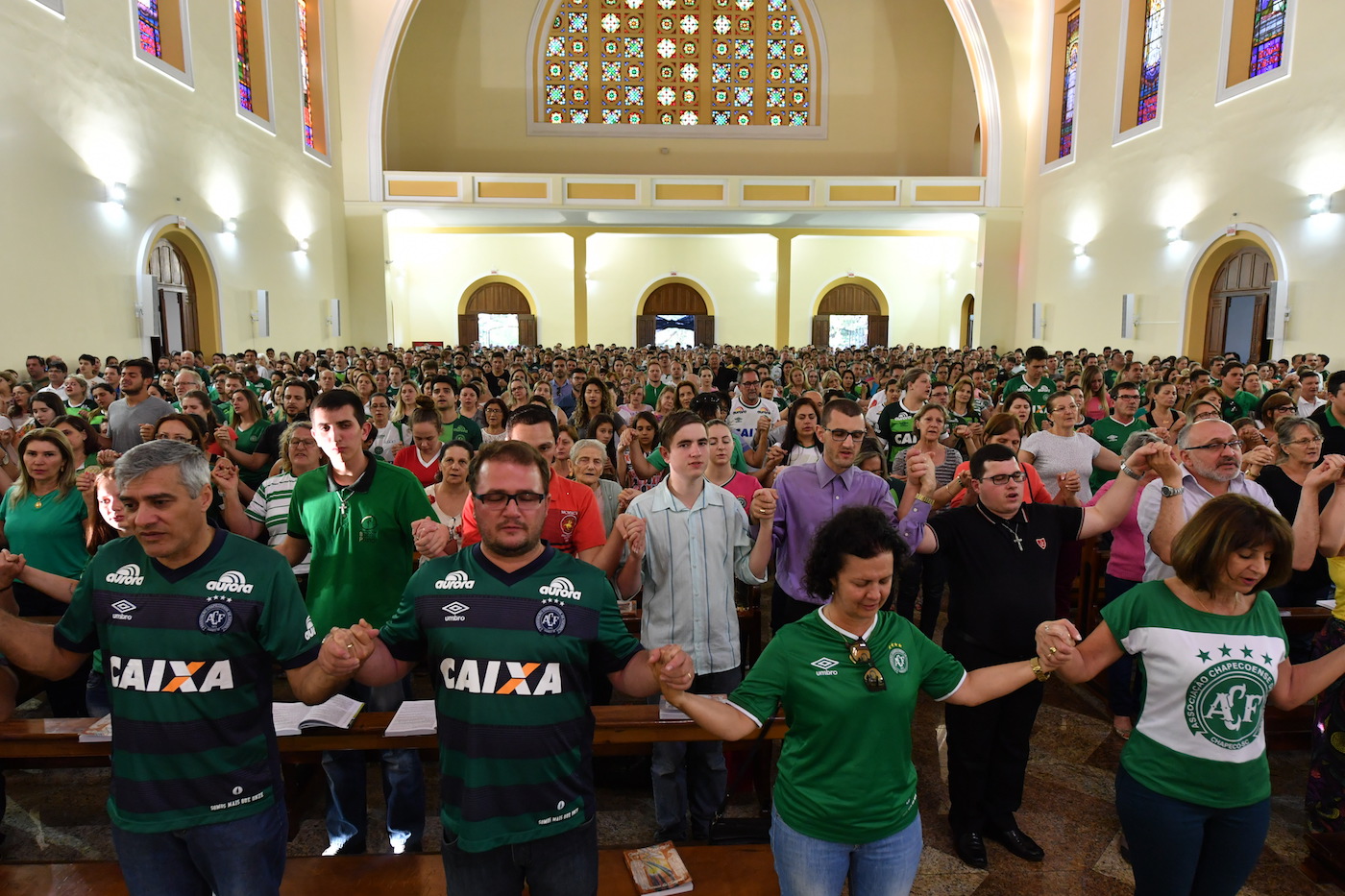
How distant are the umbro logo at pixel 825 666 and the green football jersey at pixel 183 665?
1335mm

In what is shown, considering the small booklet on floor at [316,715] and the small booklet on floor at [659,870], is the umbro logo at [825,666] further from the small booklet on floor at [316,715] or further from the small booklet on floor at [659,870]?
the small booklet on floor at [316,715]

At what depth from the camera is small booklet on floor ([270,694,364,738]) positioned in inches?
109

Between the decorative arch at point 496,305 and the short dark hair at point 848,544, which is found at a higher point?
the decorative arch at point 496,305

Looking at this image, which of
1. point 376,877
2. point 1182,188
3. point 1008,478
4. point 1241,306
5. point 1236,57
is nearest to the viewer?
point 376,877

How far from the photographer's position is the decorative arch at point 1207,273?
12727 millimetres

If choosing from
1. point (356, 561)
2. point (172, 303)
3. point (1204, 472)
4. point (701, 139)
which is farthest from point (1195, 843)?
point (701, 139)

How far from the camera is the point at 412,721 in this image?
284 centimetres

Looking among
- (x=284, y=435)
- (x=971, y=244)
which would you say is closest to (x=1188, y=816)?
(x=284, y=435)

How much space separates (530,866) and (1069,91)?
21.1 metres

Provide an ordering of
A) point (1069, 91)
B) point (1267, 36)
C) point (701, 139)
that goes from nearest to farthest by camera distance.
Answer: point (1267, 36) → point (1069, 91) → point (701, 139)

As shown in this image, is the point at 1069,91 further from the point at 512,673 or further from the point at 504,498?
the point at 512,673

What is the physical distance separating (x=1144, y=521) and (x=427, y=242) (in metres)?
23.6

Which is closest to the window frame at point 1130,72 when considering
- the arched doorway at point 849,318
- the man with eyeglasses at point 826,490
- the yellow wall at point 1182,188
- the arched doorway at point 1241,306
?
the yellow wall at point 1182,188

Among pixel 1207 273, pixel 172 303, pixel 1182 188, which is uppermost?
pixel 1182 188
